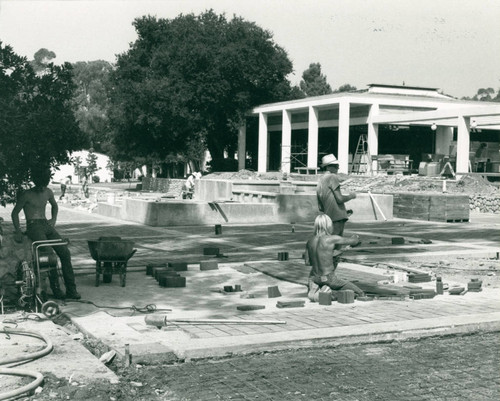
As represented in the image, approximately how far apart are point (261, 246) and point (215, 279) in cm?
516

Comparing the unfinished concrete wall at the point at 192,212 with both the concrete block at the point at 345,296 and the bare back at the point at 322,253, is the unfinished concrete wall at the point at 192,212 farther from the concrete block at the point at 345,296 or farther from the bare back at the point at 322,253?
the concrete block at the point at 345,296

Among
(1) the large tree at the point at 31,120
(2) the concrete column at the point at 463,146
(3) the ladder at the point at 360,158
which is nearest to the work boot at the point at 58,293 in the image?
(1) the large tree at the point at 31,120

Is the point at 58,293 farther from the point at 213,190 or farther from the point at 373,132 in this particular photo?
the point at 373,132

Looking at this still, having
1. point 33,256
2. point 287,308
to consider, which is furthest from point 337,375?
point 33,256

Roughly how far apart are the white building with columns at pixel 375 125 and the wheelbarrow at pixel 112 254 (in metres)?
30.3

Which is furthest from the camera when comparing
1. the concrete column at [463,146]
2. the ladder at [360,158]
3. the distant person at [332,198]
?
the ladder at [360,158]

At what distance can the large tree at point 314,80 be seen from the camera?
97500 mm

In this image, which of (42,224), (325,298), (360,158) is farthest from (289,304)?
(360,158)

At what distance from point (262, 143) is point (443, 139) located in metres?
13.9

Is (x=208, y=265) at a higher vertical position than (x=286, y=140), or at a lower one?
lower

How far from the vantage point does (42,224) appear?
960 centimetres

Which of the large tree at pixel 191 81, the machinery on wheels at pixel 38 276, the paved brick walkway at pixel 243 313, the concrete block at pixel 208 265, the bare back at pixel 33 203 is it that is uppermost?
the large tree at pixel 191 81

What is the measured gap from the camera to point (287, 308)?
29.9ft

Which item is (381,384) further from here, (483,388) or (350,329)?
(350,329)
